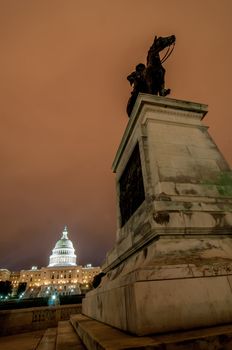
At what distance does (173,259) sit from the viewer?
3.00 m

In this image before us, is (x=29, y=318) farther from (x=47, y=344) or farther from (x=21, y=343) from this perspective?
(x=47, y=344)

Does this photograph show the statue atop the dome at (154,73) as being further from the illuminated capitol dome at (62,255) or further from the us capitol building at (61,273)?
the illuminated capitol dome at (62,255)

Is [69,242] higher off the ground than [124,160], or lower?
higher

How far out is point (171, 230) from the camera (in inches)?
135

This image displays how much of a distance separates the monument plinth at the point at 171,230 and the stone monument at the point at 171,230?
1 cm

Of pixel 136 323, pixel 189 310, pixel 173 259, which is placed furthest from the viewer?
pixel 173 259

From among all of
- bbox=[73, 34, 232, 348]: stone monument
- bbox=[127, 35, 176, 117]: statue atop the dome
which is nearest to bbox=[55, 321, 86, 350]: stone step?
bbox=[73, 34, 232, 348]: stone monument

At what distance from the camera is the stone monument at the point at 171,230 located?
94.3 inches

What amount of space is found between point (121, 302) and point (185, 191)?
2388 mm

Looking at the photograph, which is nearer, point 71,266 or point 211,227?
point 211,227

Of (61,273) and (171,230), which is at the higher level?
(61,273)

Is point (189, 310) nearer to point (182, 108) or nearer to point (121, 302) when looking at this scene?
point (121, 302)

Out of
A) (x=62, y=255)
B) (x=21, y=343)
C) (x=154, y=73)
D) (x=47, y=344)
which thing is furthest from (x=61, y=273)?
(x=154, y=73)

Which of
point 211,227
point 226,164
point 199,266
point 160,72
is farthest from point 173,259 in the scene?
point 160,72
